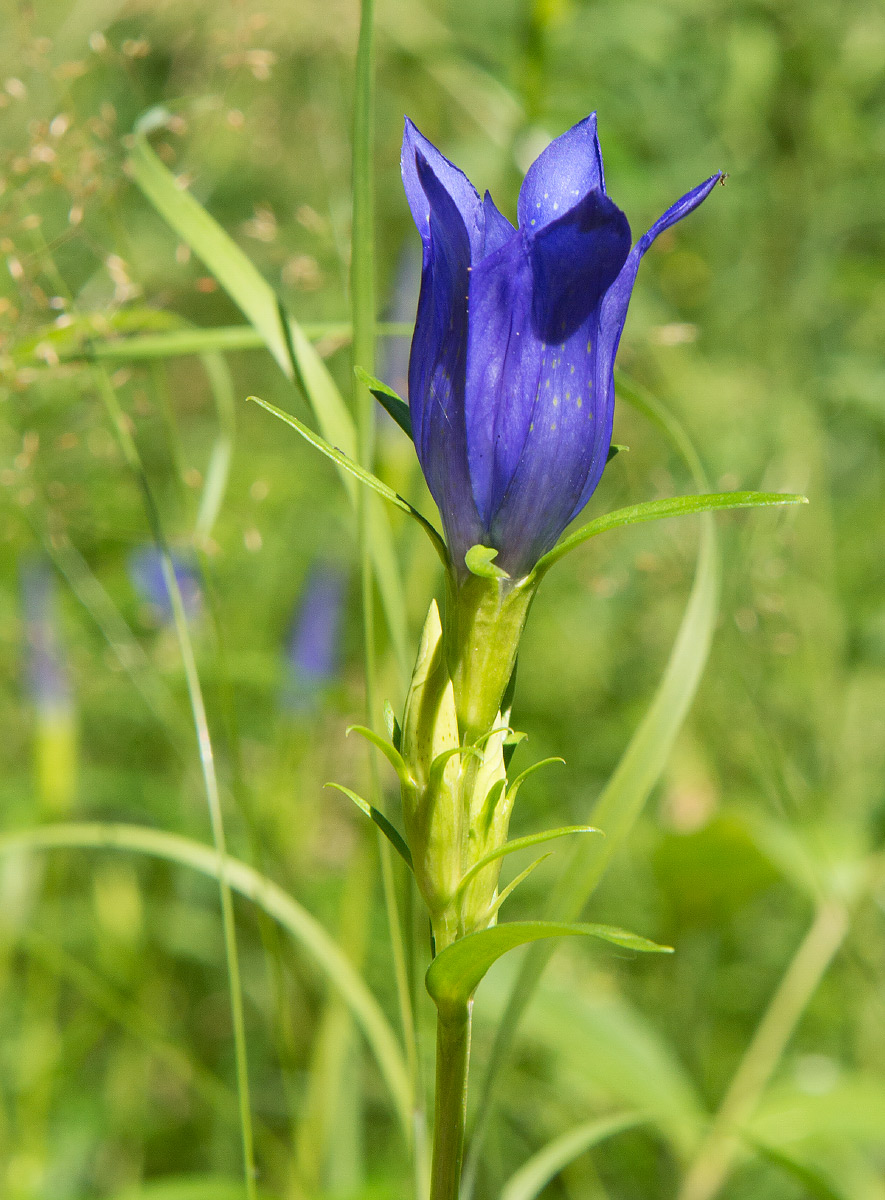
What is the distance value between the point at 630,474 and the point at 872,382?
0.32 m

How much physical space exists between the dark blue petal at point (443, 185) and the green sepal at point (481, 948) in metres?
0.28

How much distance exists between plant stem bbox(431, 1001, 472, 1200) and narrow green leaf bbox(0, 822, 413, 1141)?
0.17m

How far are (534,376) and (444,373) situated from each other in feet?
0.13

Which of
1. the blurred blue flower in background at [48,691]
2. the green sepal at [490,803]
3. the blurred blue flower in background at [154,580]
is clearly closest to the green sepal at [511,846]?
the green sepal at [490,803]

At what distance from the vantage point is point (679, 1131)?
3.41 feet

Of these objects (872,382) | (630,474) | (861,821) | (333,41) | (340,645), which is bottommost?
(861,821)

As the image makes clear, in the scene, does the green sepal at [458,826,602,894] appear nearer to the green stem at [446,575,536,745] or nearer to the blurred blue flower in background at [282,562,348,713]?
the green stem at [446,575,536,745]

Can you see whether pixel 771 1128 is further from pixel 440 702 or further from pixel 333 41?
pixel 333 41

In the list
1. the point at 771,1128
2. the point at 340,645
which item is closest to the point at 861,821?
the point at 771,1128

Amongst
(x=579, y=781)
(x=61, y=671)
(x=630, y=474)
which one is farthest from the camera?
(x=579, y=781)

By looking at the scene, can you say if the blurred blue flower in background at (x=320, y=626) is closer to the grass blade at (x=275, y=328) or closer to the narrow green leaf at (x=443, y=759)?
the grass blade at (x=275, y=328)

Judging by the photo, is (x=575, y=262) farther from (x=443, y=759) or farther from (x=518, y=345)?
(x=443, y=759)

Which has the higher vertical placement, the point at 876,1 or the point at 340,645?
the point at 876,1

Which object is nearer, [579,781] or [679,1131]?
[679,1131]
